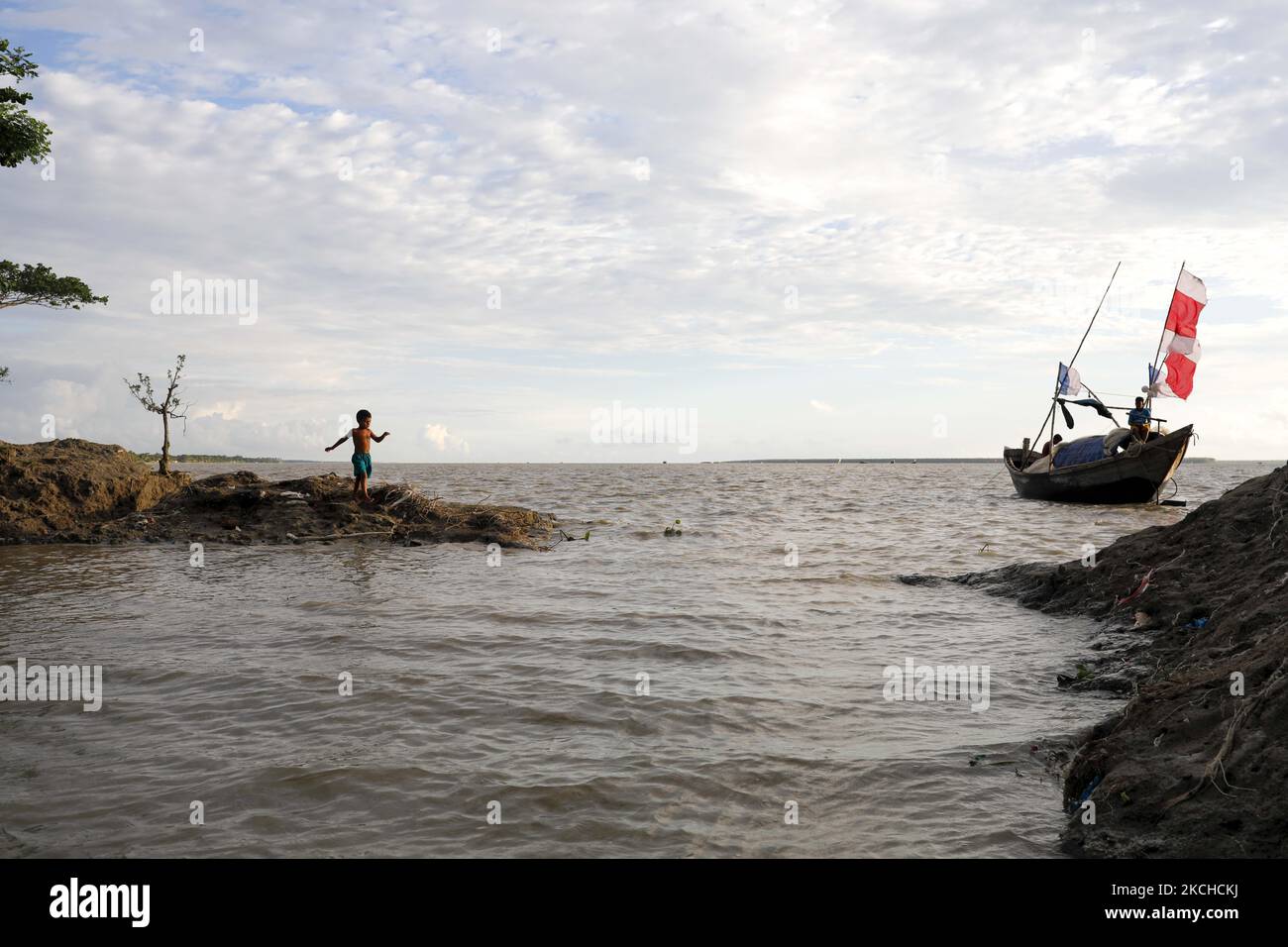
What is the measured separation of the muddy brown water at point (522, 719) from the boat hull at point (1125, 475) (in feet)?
69.8

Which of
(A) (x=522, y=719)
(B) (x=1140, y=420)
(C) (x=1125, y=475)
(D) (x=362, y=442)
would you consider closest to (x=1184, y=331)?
(B) (x=1140, y=420)

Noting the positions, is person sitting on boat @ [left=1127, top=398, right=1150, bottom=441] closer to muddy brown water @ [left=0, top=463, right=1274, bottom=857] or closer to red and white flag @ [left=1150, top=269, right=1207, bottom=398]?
red and white flag @ [left=1150, top=269, right=1207, bottom=398]

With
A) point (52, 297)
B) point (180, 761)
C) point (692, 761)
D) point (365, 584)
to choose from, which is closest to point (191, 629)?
point (365, 584)

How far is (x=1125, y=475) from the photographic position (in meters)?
28.6

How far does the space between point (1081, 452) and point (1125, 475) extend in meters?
2.38

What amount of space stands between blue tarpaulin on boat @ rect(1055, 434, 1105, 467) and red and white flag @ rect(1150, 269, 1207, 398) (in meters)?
3.89

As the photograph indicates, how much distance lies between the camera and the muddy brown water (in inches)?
156

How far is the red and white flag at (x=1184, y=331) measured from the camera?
26.0 meters

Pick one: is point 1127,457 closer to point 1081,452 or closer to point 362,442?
point 1081,452

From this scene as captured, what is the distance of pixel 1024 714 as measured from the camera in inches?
230

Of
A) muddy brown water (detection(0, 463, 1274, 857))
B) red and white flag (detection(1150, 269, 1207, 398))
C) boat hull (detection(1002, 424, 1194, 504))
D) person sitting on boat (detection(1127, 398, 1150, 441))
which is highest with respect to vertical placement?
red and white flag (detection(1150, 269, 1207, 398))

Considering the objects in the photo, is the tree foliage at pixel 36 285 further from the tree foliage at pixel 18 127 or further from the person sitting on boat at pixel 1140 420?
the person sitting on boat at pixel 1140 420

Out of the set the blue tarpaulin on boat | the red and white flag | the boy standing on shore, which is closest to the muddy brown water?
the boy standing on shore

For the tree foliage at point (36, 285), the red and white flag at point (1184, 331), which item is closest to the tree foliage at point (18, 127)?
the tree foliage at point (36, 285)
